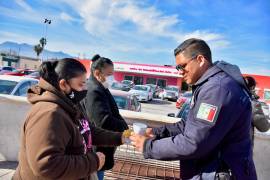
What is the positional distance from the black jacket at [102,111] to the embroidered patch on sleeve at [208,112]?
1.29m

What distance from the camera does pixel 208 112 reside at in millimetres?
1754

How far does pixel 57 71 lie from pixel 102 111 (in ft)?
3.44

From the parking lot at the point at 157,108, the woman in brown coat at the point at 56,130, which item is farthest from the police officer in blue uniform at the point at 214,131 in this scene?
the parking lot at the point at 157,108

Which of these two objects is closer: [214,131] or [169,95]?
[214,131]

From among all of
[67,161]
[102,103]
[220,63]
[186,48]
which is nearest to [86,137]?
[67,161]

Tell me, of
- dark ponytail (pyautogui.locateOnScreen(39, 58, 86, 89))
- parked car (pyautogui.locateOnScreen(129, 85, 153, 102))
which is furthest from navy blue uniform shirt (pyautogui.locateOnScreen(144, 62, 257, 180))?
parked car (pyautogui.locateOnScreen(129, 85, 153, 102))

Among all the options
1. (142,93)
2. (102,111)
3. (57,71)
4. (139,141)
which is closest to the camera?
(57,71)

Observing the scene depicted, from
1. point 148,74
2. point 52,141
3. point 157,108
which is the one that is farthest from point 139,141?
point 148,74

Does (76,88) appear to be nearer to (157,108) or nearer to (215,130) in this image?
(215,130)

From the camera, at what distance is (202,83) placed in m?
1.93

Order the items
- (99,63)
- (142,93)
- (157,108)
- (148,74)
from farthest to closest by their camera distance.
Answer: (148,74), (142,93), (157,108), (99,63)

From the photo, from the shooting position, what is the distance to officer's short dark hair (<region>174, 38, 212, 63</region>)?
2066 mm

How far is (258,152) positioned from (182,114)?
2.82 metres

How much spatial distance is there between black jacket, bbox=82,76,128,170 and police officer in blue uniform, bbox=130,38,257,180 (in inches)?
34.3
